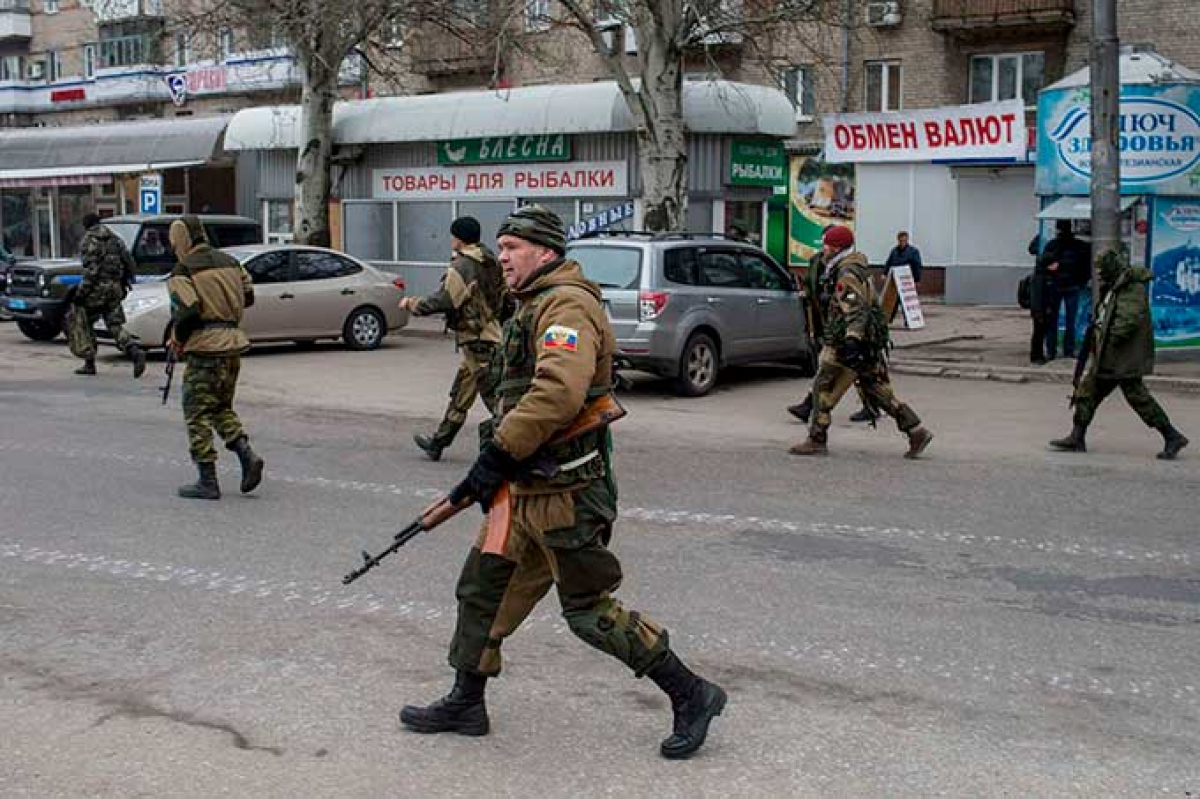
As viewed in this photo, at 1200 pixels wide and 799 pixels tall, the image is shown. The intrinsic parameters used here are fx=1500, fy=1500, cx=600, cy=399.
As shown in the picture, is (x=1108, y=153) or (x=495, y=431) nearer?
(x=495, y=431)

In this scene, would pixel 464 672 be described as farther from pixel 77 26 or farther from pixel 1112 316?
pixel 77 26

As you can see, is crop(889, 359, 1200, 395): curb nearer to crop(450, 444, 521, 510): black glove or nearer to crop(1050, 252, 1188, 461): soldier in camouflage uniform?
crop(1050, 252, 1188, 461): soldier in camouflage uniform

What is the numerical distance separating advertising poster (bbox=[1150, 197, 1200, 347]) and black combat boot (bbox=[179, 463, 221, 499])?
38.8 feet

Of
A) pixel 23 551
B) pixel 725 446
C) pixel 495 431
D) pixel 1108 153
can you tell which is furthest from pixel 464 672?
pixel 1108 153

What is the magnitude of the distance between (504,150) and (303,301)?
21.5 feet

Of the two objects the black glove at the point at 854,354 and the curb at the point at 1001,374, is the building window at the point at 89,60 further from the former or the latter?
the black glove at the point at 854,354

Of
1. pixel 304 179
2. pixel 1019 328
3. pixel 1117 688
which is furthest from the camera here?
pixel 304 179

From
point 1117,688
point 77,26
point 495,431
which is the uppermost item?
point 77,26

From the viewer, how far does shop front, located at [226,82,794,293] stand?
2306 cm

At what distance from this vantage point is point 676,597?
687 centimetres

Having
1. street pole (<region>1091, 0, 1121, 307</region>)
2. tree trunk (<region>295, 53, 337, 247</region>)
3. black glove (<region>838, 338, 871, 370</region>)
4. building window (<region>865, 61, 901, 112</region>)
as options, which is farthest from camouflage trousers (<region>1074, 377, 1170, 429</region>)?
building window (<region>865, 61, 901, 112</region>)

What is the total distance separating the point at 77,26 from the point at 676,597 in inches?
2070

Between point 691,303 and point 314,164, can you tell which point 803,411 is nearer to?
point 691,303

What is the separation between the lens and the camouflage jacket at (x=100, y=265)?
54.2 ft
